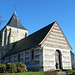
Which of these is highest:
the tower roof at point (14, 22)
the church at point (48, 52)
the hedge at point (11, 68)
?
the tower roof at point (14, 22)

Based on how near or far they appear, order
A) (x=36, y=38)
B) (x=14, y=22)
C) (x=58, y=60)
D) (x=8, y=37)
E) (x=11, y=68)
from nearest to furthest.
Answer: (x=11, y=68), (x=58, y=60), (x=36, y=38), (x=8, y=37), (x=14, y=22)

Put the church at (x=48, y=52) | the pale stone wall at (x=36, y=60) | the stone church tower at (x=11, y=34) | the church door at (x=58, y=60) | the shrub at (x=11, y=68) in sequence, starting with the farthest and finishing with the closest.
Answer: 1. the stone church tower at (x=11, y=34)
2. the church door at (x=58, y=60)
3. the church at (x=48, y=52)
4. the pale stone wall at (x=36, y=60)
5. the shrub at (x=11, y=68)

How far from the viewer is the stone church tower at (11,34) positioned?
107 feet

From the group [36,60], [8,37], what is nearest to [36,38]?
[36,60]

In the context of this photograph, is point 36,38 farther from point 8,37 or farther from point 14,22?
point 14,22

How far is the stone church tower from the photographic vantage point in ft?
107

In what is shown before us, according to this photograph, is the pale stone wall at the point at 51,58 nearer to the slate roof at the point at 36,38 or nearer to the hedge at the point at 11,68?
the slate roof at the point at 36,38

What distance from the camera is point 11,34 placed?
33.5m

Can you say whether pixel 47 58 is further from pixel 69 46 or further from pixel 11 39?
pixel 11 39

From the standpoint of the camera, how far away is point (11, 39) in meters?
33.0

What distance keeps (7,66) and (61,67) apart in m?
9.22

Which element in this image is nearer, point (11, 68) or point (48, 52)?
point (11, 68)

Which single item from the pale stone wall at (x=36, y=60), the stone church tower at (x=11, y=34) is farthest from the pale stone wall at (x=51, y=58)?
the stone church tower at (x=11, y=34)

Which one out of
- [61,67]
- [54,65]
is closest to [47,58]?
[54,65]
